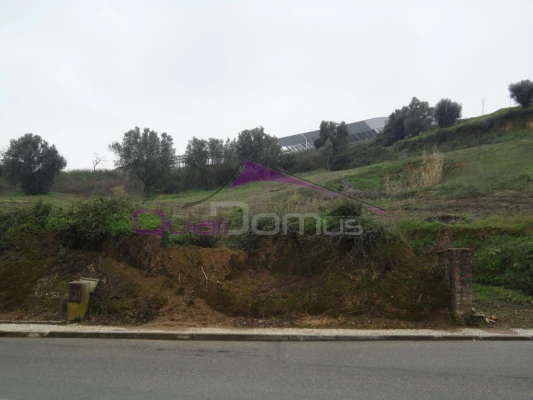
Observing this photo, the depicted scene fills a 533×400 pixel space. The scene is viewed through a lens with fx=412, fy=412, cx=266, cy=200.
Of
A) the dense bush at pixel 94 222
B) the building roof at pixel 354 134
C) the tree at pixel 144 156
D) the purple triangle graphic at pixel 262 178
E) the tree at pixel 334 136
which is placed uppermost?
the building roof at pixel 354 134

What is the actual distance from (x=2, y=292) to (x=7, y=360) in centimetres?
401

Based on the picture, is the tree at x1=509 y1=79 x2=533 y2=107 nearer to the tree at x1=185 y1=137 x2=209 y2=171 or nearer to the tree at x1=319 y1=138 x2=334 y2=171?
the tree at x1=319 y1=138 x2=334 y2=171

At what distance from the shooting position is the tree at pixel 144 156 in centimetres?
3108

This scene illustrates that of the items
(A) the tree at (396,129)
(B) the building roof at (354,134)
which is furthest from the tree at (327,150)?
(B) the building roof at (354,134)

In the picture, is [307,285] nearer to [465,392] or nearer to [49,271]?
[465,392]

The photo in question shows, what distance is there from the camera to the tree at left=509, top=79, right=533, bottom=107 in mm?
32531

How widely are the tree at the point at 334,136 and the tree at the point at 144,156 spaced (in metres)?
17.4

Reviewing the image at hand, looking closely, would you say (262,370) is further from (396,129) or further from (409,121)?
(396,129)

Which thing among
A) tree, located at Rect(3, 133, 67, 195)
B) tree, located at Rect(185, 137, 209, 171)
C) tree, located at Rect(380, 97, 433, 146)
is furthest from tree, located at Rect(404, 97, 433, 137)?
tree, located at Rect(3, 133, 67, 195)

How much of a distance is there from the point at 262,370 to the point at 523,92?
35816 millimetres

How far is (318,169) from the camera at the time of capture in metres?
38.1

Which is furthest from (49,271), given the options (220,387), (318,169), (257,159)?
(318,169)

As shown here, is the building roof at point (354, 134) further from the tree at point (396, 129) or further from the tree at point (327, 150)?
the tree at point (327, 150)

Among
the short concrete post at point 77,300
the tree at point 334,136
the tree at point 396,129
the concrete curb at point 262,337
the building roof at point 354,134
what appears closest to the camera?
the concrete curb at point 262,337
